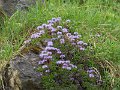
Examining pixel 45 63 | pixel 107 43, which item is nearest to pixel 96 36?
pixel 107 43

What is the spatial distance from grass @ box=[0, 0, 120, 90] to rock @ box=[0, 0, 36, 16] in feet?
0.64

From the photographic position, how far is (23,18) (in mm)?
3838

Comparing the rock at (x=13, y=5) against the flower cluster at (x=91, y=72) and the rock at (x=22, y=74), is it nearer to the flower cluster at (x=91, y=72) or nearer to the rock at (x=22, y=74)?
the rock at (x=22, y=74)

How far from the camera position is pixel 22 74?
2947 mm

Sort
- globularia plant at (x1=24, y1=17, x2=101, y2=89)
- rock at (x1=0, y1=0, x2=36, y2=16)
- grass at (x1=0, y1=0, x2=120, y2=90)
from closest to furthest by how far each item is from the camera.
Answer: globularia plant at (x1=24, y1=17, x2=101, y2=89) → grass at (x1=0, y1=0, x2=120, y2=90) → rock at (x1=0, y1=0, x2=36, y2=16)

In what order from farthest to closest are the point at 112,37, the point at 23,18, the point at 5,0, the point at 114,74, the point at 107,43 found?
the point at 5,0, the point at 23,18, the point at 112,37, the point at 107,43, the point at 114,74

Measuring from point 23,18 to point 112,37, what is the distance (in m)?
0.98

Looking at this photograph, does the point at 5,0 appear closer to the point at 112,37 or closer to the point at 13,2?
the point at 13,2

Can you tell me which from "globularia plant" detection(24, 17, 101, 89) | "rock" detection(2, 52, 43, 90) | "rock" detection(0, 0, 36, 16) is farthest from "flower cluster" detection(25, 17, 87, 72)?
"rock" detection(0, 0, 36, 16)

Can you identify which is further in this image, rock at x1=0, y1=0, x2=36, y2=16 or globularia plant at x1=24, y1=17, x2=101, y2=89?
rock at x1=0, y1=0, x2=36, y2=16

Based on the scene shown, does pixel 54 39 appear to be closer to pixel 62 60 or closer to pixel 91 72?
pixel 62 60

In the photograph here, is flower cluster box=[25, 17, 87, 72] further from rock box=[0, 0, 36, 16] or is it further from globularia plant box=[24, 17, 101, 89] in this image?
rock box=[0, 0, 36, 16]

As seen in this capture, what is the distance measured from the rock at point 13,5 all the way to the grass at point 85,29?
0.19 meters

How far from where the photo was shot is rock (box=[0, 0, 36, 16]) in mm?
4172
